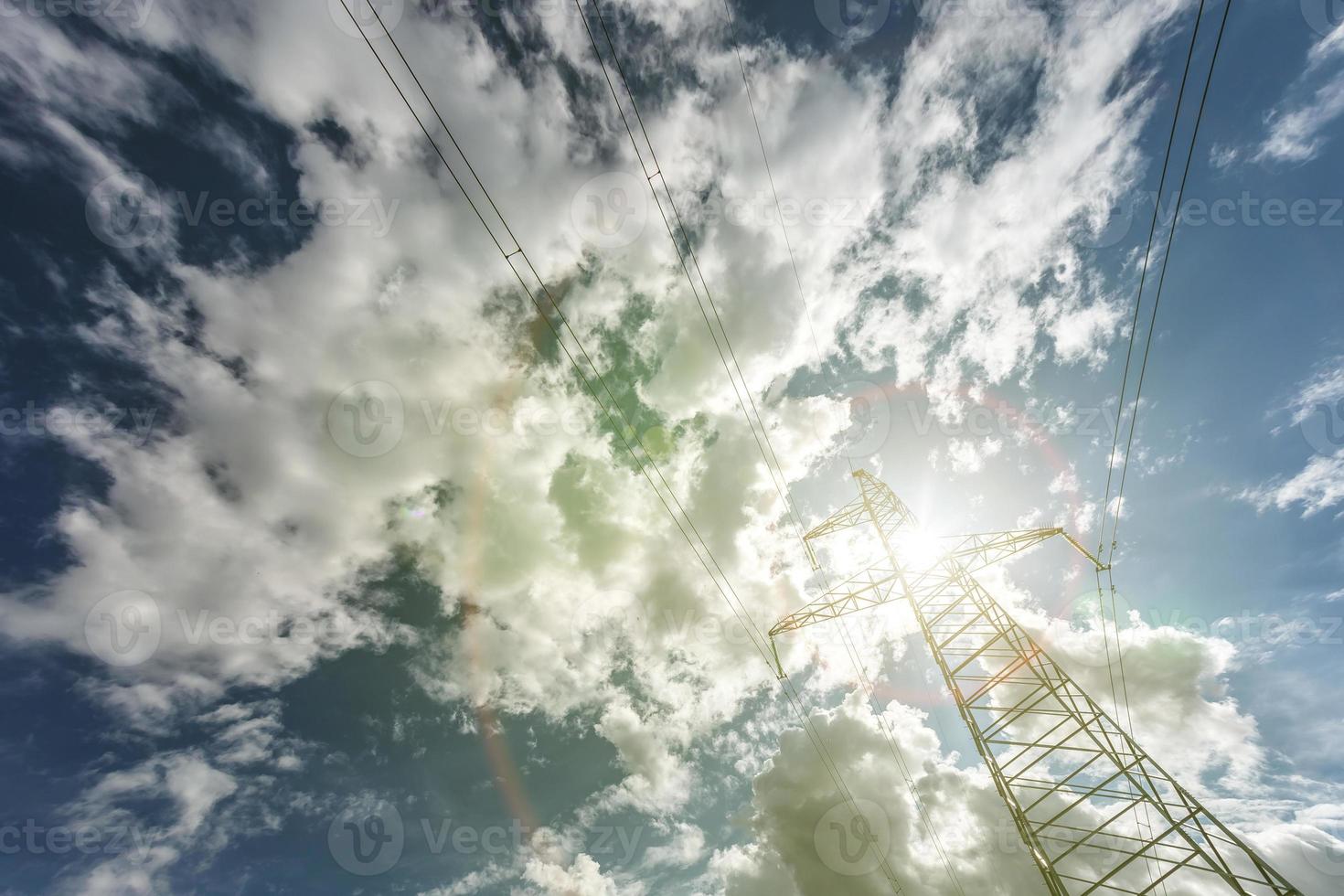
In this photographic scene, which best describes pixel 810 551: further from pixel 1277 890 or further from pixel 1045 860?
pixel 1277 890

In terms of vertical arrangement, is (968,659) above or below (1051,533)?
Answer: below

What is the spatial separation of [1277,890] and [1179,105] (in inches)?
599

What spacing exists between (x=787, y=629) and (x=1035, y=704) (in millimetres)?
7108

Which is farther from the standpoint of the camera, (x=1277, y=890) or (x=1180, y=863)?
(x=1180, y=863)

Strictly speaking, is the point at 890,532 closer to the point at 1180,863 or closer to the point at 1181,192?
the point at 1180,863

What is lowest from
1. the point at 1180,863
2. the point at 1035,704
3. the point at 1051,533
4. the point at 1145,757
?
the point at 1180,863

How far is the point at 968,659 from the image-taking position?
13.6 metres

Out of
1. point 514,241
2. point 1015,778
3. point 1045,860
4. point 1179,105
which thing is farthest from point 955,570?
point 514,241

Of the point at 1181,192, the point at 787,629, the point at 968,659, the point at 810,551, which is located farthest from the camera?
the point at 810,551

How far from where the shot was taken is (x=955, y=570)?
14773 millimetres

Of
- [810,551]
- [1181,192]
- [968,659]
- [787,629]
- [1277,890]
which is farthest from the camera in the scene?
[810,551]

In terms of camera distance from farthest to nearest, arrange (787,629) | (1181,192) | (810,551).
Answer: (810,551)
(787,629)
(1181,192)

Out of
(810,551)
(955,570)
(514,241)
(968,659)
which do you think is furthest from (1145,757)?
(514,241)

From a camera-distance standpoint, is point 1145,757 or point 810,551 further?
point 810,551
